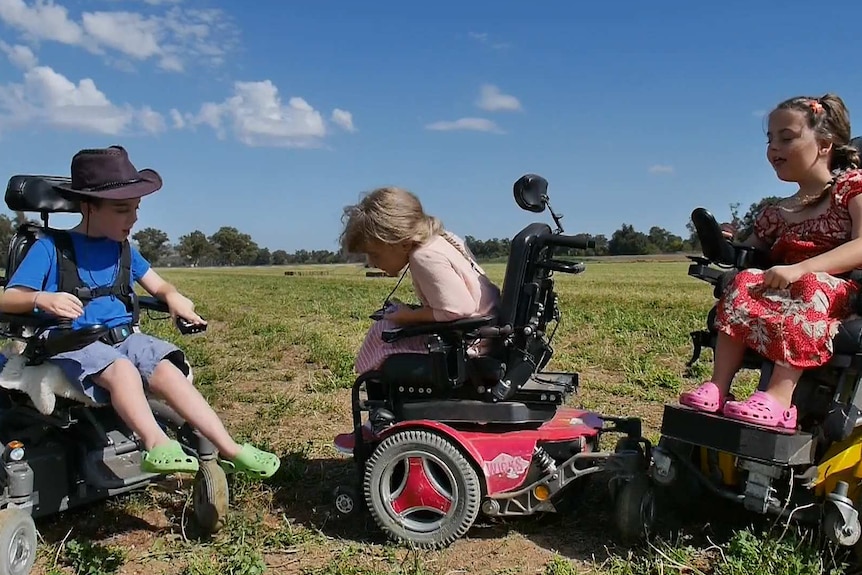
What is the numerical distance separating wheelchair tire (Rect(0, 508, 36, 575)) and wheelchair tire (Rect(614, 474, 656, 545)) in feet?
8.62

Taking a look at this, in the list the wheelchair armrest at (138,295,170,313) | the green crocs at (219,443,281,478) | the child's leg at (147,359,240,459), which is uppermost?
the wheelchair armrest at (138,295,170,313)

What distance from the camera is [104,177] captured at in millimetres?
3889

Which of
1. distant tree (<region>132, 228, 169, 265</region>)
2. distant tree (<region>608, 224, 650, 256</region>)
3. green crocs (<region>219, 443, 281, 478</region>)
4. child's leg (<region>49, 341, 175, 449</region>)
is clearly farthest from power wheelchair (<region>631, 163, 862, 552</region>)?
distant tree (<region>132, 228, 169, 265</region>)

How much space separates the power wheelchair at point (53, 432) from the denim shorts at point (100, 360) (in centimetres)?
5

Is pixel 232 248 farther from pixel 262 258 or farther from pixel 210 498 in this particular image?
pixel 210 498

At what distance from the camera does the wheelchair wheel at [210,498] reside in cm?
381

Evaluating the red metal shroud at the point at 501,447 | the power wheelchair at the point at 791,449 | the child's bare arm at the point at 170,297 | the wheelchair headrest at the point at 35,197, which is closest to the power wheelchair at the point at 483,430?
the red metal shroud at the point at 501,447

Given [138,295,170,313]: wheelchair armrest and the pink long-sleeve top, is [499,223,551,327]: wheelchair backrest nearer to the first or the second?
the pink long-sleeve top

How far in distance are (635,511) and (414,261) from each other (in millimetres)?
1565

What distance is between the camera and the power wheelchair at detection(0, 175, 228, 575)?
364cm

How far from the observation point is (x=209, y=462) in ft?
12.9

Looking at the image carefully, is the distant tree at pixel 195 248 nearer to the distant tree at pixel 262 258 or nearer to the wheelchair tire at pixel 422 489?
the distant tree at pixel 262 258

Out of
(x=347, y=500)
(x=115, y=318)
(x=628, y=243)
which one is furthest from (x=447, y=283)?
(x=628, y=243)

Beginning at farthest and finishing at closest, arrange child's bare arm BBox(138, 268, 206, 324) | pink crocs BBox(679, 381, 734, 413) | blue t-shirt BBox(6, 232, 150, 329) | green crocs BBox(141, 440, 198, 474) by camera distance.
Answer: child's bare arm BBox(138, 268, 206, 324), blue t-shirt BBox(6, 232, 150, 329), green crocs BBox(141, 440, 198, 474), pink crocs BBox(679, 381, 734, 413)
